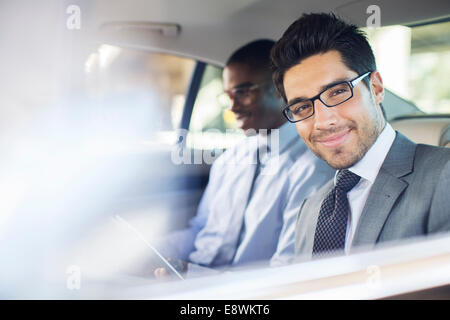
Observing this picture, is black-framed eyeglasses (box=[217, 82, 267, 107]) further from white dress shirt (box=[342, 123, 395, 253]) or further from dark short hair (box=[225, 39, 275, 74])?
white dress shirt (box=[342, 123, 395, 253])

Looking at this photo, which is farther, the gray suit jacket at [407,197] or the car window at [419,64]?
the car window at [419,64]

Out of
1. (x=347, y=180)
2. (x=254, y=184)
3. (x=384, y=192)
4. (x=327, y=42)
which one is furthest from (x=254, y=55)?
(x=384, y=192)

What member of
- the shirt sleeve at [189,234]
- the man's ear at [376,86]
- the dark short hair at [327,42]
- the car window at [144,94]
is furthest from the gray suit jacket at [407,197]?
the car window at [144,94]

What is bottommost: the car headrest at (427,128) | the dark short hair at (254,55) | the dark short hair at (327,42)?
the car headrest at (427,128)

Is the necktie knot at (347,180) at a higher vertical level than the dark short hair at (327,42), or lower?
lower

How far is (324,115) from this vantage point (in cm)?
128

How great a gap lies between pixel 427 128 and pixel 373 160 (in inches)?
22.3

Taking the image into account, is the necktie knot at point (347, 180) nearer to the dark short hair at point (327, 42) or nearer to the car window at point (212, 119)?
the dark short hair at point (327, 42)

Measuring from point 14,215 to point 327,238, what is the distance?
2.87 feet

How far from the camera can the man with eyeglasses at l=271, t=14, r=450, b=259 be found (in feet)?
3.95

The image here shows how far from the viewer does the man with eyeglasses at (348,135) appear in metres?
1.20

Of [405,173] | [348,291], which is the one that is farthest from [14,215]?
[405,173]

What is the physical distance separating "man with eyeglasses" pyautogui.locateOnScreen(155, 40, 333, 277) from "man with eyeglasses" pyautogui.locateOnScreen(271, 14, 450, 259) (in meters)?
0.30

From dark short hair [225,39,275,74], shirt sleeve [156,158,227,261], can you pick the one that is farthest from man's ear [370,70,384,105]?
shirt sleeve [156,158,227,261]
